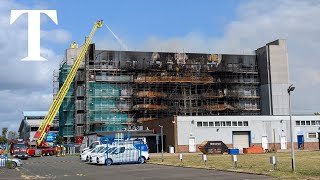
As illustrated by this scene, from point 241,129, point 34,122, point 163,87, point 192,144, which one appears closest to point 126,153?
point 192,144

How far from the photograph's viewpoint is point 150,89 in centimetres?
10419

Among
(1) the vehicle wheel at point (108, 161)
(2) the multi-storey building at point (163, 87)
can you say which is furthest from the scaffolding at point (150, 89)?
(1) the vehicle wheel at point (108, 161)

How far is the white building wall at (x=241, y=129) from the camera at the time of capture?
7544 cm

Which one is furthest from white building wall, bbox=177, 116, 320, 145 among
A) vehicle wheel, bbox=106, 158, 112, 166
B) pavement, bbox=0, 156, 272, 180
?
pavement, bbox=0, 156, 272, 180

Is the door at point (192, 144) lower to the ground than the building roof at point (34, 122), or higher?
lower

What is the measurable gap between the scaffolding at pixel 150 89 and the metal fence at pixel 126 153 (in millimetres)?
52820

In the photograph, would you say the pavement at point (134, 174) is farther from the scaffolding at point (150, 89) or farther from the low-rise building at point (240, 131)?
the scaffolding at point (150, 89)

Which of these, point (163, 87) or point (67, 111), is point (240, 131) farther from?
point (67, 111)

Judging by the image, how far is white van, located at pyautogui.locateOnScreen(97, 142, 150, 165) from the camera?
43.0 metres

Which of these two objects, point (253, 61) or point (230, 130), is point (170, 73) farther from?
point (230, 130)

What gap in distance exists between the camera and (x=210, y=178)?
24.6 m

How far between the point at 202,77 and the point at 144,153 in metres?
64.3

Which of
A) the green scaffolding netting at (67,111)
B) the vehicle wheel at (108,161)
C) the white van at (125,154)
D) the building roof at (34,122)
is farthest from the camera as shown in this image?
the building roof at (34,122)

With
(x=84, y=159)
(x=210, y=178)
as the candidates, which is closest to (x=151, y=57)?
(x=84, y=159)
